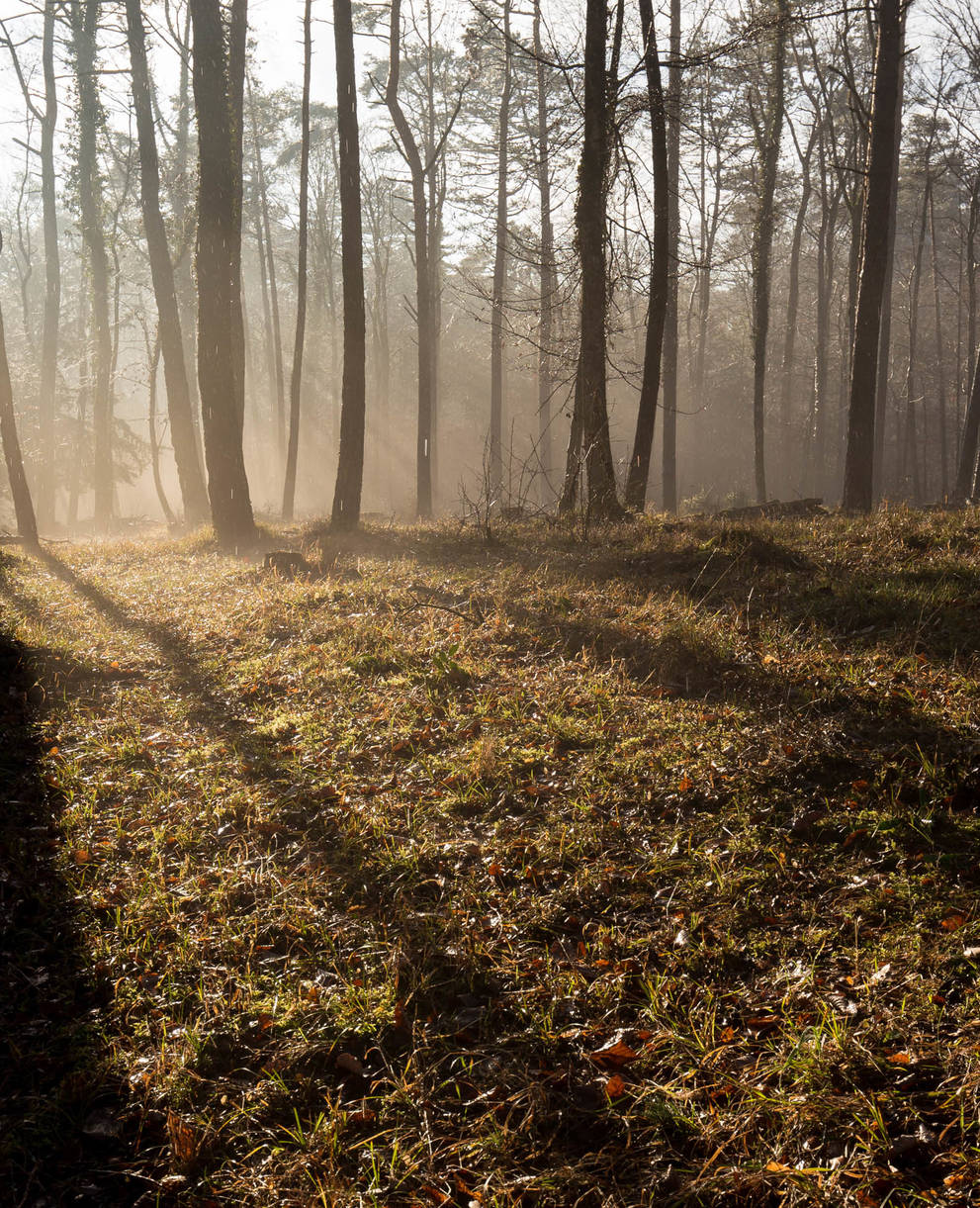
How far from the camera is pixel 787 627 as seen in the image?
5859 mm

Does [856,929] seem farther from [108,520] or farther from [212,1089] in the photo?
[108,520]

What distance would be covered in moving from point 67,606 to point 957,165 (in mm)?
26908

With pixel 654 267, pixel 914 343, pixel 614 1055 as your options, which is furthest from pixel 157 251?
pixel 914 343

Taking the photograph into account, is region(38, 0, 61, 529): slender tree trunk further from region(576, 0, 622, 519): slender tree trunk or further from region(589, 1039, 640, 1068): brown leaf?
region(589, 1039, 640, 1068): brown leaf

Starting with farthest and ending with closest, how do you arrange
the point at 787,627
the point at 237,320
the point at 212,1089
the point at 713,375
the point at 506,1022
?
the point at 713,375
the point at 237,320
the point at 787,627
the point at 506,1022
the point at 212,1089

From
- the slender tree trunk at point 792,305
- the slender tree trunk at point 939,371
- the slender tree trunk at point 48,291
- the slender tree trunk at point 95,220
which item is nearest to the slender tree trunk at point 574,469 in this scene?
the slender tree trunk at point 95,220

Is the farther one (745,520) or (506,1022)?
(745,520)

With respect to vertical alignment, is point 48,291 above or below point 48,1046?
above

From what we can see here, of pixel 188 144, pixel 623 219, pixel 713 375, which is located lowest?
pixel 623 219

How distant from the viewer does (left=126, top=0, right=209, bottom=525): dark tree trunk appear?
18.0 m

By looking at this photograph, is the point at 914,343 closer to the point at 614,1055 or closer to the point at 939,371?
the point at 939,371

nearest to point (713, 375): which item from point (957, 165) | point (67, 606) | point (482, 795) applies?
point (957, 165)

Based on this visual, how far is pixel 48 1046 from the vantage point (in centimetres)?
278

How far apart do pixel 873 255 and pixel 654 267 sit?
306 cm
